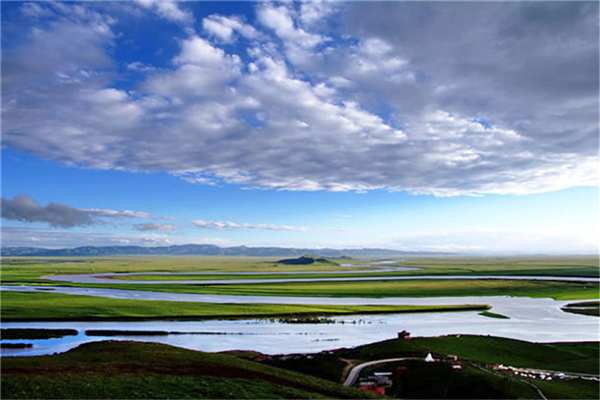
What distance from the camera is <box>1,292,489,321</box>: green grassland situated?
82.8m

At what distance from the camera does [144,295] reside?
11956 centimetres

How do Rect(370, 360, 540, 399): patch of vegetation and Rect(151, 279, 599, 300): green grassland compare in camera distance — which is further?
Rect(151, 279, 599, 300): green grassland

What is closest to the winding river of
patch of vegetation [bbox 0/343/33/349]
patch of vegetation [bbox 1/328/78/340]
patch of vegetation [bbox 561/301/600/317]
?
patch of vegetation [bbox 0/343/33/349]

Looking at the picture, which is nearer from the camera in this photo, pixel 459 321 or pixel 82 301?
pixel 459 321

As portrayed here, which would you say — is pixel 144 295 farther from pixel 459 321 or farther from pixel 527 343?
pixel 527 343

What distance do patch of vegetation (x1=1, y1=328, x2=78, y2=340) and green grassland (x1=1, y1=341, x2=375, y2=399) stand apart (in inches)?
1053

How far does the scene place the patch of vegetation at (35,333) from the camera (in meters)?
64.8

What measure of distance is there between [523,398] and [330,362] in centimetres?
1927

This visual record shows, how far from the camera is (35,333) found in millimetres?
66312

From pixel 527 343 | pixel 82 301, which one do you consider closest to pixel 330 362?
pixel 527 343

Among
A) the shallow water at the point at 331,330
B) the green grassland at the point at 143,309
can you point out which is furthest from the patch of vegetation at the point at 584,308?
the green grassland at the point at 143,309

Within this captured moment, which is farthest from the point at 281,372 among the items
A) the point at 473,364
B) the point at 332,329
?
the point at 332,329

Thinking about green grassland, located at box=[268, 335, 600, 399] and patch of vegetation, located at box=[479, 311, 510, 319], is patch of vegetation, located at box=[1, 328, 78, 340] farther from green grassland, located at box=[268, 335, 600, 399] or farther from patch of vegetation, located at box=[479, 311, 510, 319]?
patch of vegetation, located at box=[479, 311, 510, 319]

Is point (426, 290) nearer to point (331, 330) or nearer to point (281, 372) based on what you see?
point (331, 330)
